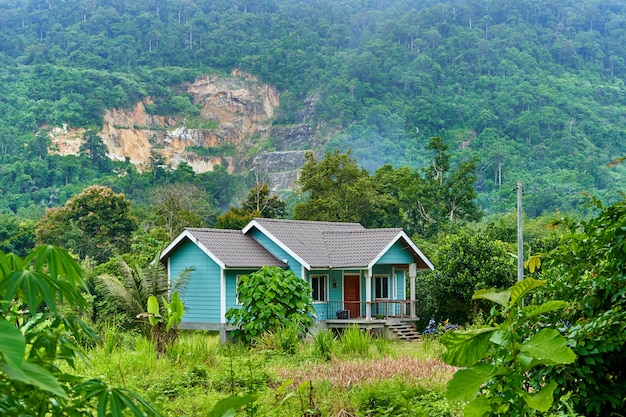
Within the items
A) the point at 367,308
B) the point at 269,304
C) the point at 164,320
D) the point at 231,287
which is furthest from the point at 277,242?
the point at 164,320

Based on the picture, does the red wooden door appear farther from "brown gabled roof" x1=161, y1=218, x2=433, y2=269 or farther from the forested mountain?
the forested mountain

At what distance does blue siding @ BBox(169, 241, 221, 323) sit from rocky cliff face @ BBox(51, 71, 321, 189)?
76.2 m

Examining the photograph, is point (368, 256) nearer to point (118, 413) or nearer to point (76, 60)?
point (118, 413)

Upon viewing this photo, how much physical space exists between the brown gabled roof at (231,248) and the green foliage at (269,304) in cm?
514

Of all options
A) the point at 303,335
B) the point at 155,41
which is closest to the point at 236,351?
the point at 303,335

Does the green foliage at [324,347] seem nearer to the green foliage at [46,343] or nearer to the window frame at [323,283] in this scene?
the green foliage at [46,343]

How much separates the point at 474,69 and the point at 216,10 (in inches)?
2355

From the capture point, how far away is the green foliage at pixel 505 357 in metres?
2.63

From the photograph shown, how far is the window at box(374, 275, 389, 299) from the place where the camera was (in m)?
28.6

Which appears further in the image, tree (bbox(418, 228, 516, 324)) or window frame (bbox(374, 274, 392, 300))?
window frame (bbox(374, 274, 392, 300))

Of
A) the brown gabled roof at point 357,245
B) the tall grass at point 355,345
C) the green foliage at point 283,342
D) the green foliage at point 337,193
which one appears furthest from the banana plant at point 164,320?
the green foliage at point 337,193

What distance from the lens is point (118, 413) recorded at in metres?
2.07

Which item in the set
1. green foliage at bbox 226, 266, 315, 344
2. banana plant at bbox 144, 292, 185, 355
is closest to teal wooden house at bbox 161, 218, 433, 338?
green foliage at bbox 226, 266, 315, 344

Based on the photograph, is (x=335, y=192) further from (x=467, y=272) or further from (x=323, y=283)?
(x=467, y=272)
